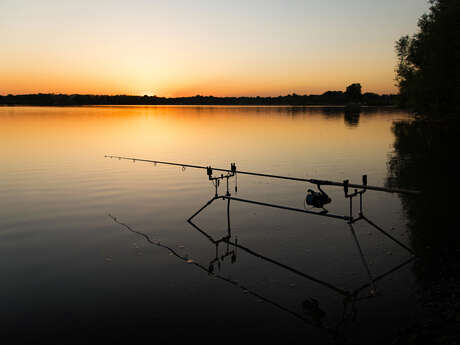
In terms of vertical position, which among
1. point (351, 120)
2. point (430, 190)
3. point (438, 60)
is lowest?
point (430, 190)

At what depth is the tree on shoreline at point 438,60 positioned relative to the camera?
46.9 meters

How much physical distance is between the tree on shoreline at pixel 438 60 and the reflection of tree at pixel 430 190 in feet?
54.7

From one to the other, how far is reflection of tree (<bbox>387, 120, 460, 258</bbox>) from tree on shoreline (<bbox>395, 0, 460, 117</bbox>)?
1667cm

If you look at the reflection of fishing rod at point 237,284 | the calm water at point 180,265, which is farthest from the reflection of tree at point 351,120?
the reflection of fishing rod at point 237,284

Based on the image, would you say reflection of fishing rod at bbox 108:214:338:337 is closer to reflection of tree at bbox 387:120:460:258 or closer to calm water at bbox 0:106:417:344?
calm water at bbox 0:106:417:344

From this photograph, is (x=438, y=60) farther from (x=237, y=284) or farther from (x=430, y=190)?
(x=237, y=284)

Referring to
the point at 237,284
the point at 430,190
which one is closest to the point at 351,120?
the point at 430,190

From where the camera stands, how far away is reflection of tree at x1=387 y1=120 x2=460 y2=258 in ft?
37.8

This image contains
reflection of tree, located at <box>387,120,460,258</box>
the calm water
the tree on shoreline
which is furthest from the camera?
the tree on shoreline

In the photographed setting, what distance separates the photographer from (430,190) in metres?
18.4

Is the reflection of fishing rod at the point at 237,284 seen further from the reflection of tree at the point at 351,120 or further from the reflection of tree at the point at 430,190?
the reflection of tree at the point at 351,120

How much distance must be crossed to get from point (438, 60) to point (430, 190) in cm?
3788

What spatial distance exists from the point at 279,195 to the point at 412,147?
2433 centimetres

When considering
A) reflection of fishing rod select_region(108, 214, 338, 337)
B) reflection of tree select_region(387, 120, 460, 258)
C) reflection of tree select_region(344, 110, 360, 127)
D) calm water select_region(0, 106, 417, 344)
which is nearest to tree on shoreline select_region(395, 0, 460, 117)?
reflection of tree select_region(344, 110, 360, 127)
